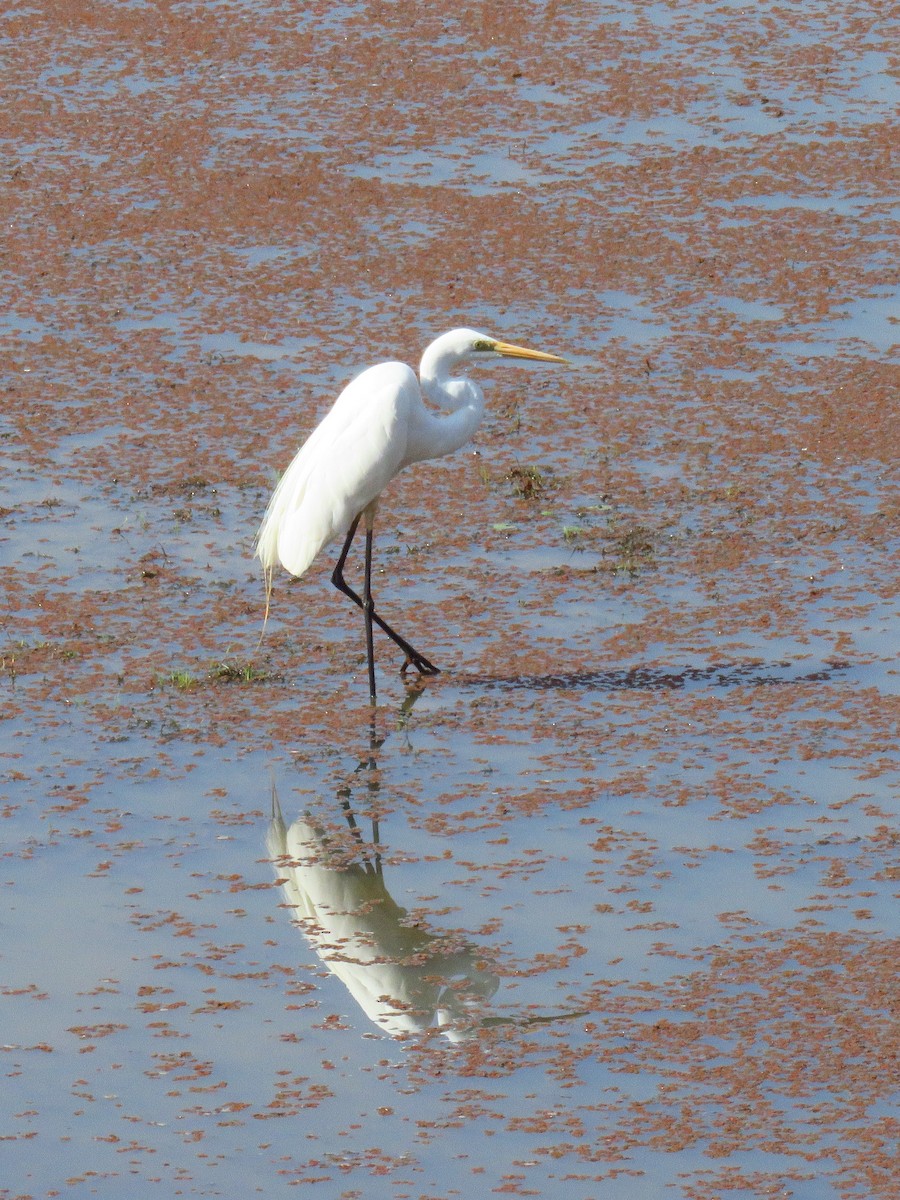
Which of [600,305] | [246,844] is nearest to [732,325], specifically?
[600,305]

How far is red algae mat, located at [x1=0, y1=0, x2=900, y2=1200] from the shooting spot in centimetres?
413

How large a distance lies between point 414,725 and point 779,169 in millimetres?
4678

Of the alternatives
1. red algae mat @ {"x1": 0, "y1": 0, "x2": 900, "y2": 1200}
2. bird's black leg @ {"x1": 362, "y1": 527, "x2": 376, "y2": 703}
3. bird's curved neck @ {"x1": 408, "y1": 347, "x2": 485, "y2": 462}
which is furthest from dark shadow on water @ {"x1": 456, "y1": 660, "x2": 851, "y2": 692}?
bird's curved neck @ {"x1": 408, "y1": 347, "x2": 485, "y2": 462}

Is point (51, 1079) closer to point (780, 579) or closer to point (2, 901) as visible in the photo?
point (2, 901)

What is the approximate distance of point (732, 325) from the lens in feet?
26.6

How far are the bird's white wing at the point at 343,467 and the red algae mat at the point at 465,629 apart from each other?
0.37m

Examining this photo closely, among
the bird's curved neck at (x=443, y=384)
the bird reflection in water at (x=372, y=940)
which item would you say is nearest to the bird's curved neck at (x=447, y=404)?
the bird's curved neck at (x=443, y=384)

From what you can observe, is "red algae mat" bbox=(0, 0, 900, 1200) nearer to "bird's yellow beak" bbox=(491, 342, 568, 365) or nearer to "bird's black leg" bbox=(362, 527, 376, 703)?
"bird's black leg" bbox=(362, 527, 376, 703)

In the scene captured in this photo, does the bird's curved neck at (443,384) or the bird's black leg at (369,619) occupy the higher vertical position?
the bird's curved neck at (443,384)

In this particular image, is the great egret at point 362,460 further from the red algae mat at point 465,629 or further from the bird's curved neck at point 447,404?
the red algae mat at point 465,629

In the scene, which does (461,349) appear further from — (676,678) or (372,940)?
(372,940)

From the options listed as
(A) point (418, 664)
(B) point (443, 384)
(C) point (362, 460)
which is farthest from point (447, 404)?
(A) point (418, 664)

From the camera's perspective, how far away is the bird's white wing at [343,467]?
5.97 m

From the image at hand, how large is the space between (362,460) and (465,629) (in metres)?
0.68
